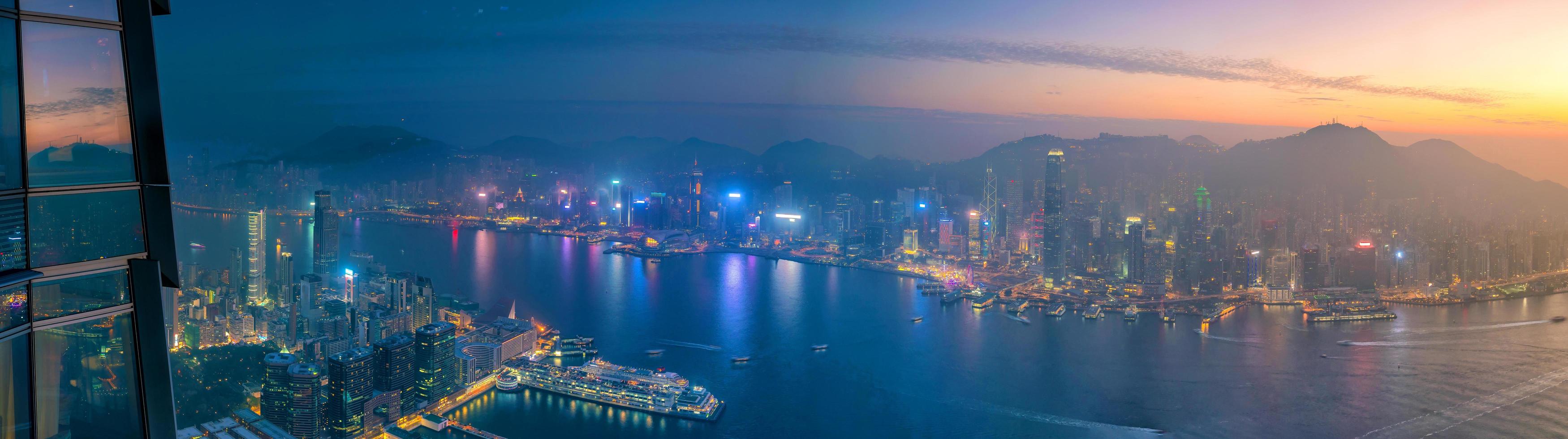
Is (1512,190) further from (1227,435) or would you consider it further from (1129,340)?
(1227,435)

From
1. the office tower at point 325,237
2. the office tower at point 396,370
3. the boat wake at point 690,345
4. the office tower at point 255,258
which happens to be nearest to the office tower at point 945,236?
the boat wake at point 690,345

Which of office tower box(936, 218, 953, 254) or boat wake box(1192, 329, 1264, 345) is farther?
office tower box(936, 218, 953, 254)

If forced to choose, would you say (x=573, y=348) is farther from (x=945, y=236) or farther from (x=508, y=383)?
(x=945, y=236)

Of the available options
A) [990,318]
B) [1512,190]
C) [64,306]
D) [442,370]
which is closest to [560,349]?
[442,370]

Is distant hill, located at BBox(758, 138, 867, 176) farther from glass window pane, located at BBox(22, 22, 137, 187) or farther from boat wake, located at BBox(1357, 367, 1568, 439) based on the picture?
glass window pane, located at BBox(22, 22, 137, 187)

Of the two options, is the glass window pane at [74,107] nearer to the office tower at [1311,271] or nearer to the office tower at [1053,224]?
the office tower at [1053,224]

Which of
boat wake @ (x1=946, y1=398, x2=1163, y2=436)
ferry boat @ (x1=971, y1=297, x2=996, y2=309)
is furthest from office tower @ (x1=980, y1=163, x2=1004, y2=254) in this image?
boat wake @ (x1=946, y1=398, x2=1163, y2=436)
